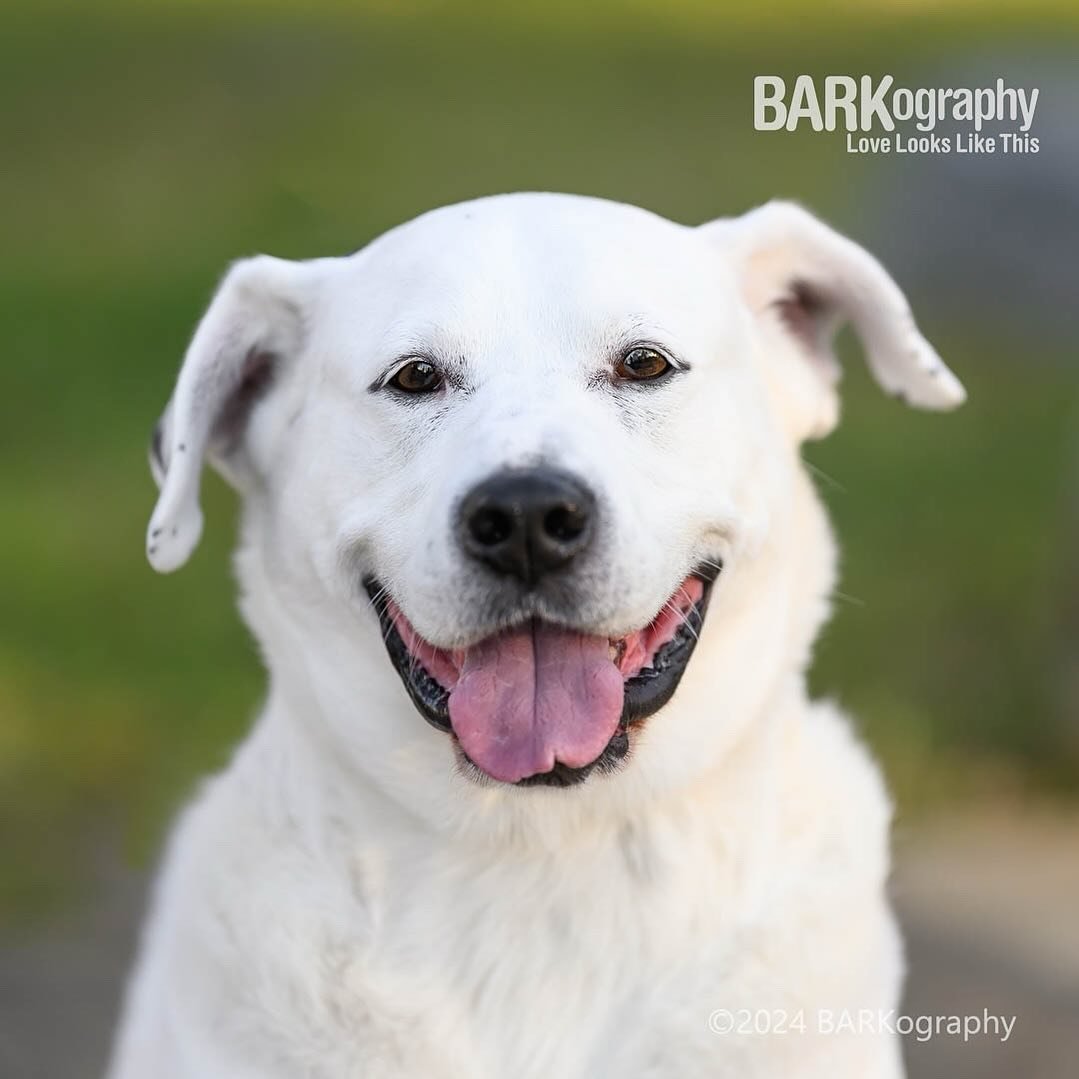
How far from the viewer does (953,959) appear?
200 inches

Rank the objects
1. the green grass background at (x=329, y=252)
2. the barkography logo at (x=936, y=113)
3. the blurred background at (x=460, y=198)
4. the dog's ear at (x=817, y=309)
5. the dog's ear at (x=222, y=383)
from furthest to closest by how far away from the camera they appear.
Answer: the barkography logo at (x=936, y=113), the green grass background at (x=329, y=252), the blurred background at (x=460, y=198), the dog's ear at (x=817, y=309), the dog's ear at (x=222, y=383)

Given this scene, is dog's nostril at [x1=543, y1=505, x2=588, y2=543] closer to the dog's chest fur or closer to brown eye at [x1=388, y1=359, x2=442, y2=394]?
brown eye at [x1=388, y1=359, x2=442, y2=394]

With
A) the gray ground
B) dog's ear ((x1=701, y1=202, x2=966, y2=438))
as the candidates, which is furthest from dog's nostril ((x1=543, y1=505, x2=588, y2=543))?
the gray ground

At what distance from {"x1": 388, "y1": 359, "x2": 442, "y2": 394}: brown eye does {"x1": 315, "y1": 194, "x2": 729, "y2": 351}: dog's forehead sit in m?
0.05

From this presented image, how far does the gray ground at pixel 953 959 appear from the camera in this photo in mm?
4699

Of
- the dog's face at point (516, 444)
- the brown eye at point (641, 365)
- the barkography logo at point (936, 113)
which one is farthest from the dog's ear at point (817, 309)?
the barkography logo at point (936, 113)

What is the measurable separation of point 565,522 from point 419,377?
20.3 inches

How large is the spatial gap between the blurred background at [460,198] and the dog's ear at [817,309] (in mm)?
1167

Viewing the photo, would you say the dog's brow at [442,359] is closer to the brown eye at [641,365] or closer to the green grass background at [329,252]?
the brown eye at [641,365]

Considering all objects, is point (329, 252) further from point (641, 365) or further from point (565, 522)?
point (565, 522)

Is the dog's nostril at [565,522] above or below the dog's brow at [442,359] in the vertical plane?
below

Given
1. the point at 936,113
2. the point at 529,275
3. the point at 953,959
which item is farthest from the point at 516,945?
the point at 936,113

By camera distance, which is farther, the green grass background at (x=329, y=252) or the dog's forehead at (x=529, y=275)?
the green grass background at (x=329, y=252)

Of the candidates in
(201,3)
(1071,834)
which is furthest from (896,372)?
(201,3)
